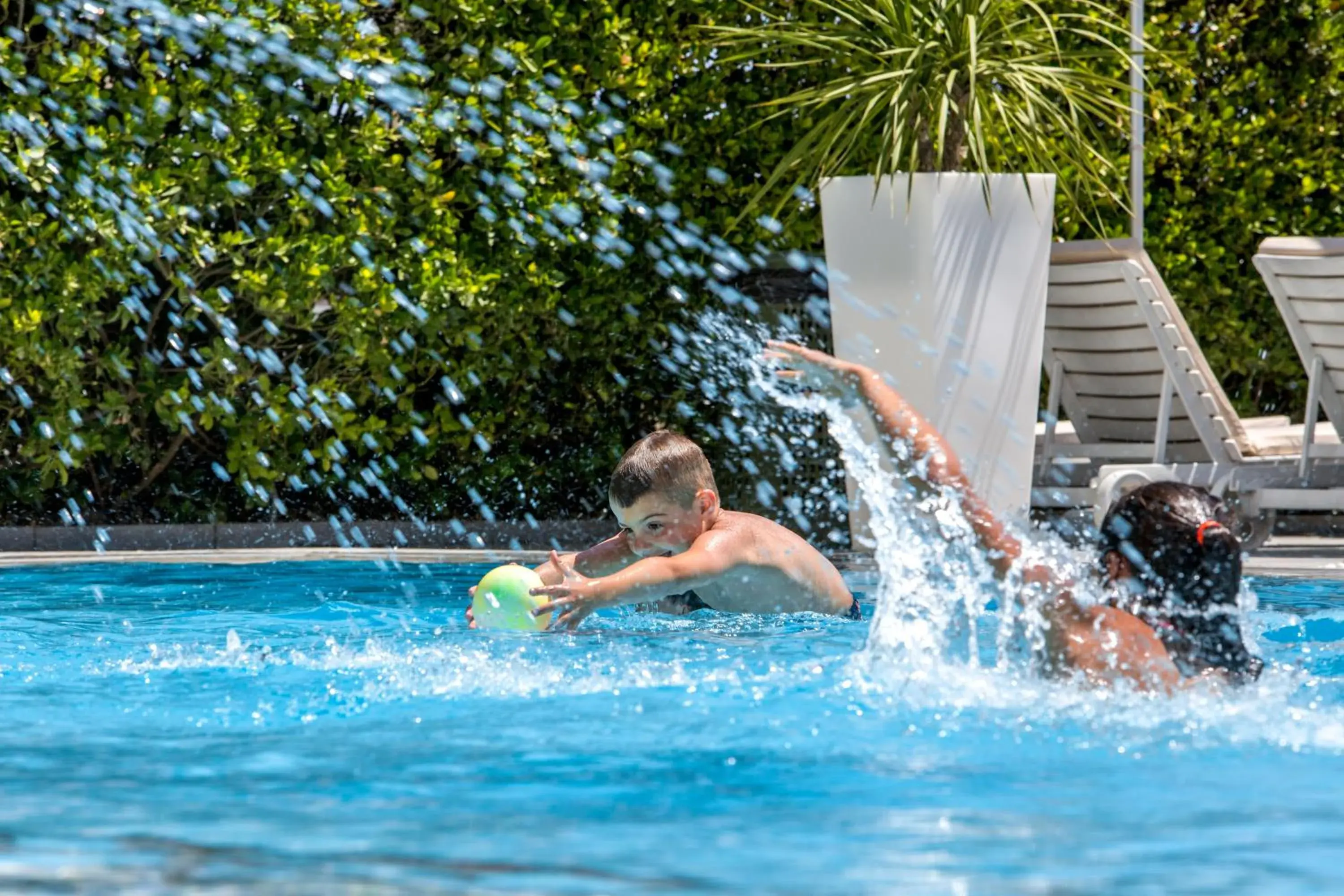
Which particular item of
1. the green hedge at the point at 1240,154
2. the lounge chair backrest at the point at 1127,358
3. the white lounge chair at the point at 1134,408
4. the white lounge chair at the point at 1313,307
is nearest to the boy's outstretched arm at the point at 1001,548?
the white lounge chair at the point at 1134,408

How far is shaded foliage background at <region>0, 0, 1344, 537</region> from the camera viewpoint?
868cm

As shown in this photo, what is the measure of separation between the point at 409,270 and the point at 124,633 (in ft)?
11.0

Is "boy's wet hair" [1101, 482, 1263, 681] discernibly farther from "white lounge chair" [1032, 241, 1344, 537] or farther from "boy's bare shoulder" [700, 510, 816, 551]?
"white lounge chair" [1032, 241, 1344, 537]

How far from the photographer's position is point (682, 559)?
5.38 metres

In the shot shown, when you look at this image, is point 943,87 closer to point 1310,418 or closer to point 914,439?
point 1310,418

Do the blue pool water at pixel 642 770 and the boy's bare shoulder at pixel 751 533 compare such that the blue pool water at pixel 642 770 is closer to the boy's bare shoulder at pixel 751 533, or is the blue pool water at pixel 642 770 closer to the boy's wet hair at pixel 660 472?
the boy's bare shoulder at pixel 751 533

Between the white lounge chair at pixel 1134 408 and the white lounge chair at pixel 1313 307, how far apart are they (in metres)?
0.15

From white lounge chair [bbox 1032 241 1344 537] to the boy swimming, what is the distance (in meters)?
2.55

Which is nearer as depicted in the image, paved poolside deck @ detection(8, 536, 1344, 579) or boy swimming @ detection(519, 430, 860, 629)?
boy swimming @ detection(519, 430, 860, 629)

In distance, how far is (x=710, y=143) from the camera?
32.7 feet

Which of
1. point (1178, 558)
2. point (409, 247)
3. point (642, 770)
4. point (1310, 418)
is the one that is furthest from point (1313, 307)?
point (642, 770)

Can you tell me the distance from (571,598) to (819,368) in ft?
3.58

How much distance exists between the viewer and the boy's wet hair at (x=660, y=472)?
18.4 feet

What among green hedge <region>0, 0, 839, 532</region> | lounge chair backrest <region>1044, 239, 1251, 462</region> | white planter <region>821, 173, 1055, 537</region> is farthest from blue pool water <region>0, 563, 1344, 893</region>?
green hedge <region>0, 0, 839, 532</region>
